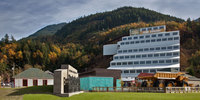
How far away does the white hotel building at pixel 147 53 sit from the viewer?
95.8 meters

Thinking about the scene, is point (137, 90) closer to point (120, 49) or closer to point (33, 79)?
point (33, 79)

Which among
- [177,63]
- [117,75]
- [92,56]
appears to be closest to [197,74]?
[177,63]

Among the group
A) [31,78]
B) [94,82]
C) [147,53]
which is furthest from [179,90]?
[147,53]

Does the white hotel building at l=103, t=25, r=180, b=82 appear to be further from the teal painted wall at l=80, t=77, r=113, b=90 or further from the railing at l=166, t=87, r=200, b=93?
the railing at l=166, t=87, r=200, b=93

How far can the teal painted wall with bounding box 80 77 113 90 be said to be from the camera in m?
48.2

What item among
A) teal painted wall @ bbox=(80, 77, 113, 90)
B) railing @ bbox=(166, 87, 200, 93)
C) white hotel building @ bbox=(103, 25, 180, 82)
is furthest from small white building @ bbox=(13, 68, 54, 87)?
white hotel building @ bbox=(103, 25, 180, 82)

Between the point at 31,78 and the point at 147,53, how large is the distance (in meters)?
56.2

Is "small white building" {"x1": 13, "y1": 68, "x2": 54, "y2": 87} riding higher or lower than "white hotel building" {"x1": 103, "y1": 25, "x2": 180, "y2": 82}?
lower

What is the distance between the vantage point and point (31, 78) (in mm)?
61375

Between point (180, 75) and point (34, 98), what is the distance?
2723 cm

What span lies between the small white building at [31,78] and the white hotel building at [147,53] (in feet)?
110

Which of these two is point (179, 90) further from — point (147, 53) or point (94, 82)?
point (147, 53)

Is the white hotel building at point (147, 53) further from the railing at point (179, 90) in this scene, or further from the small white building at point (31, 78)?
the railing at point (179, 90)

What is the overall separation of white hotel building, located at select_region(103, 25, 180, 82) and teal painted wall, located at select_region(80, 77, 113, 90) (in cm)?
3790
